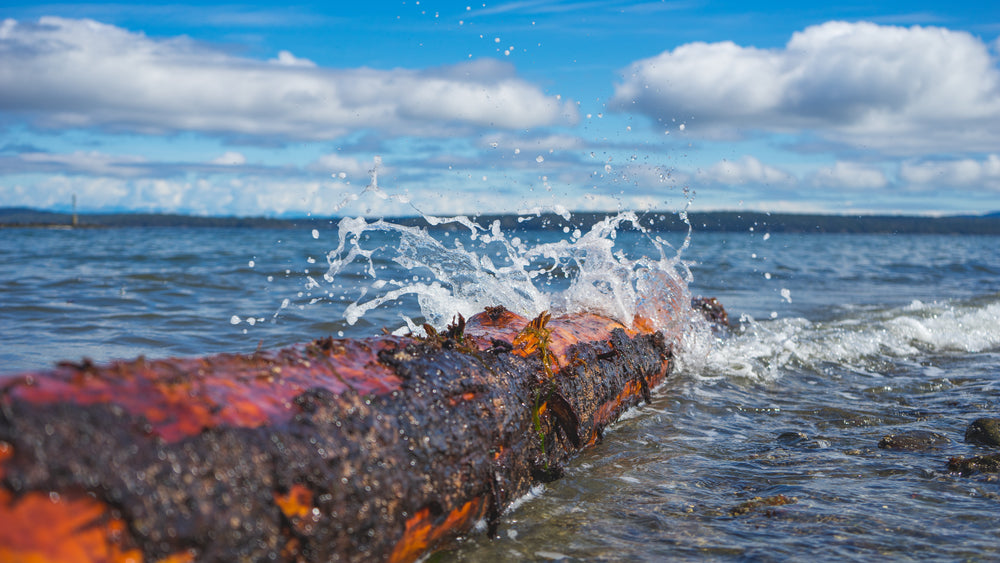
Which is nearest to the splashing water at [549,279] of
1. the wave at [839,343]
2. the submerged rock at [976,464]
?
the wave at [839,343]

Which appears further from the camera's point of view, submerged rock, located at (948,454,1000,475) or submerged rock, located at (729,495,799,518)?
submerged rock, located at (948,454,1000,475)

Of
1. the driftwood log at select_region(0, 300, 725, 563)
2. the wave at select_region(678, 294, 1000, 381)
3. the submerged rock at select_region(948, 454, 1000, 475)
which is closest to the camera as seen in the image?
the driftwood log at select_region(0, 300, 725, 563)

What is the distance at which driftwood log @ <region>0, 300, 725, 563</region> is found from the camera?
167 centimetres

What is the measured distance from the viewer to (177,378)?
2.09 m

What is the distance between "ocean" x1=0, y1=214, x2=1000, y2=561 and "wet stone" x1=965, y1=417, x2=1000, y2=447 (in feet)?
0.31

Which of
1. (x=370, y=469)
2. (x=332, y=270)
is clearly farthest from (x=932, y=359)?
(x=370, y=469)

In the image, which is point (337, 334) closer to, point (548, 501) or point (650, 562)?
point (548, 501)

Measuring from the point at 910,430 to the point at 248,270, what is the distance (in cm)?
1554

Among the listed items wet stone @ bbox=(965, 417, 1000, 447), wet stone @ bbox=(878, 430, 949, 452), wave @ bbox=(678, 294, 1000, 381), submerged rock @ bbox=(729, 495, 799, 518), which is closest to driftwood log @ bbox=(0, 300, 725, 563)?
submerged rock @ bbox=(729, 495, 799, 518)

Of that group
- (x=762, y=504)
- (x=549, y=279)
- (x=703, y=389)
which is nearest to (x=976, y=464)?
(x=762, y=504)

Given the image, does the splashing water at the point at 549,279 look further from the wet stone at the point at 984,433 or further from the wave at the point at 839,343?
the wet stone at the point at 984,433

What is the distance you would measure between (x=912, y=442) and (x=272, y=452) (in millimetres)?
4582

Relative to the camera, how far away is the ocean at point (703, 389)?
334cm

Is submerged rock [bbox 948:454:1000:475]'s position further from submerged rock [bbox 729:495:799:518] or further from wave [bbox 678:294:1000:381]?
wave [bbox 678:294:1000:381]
